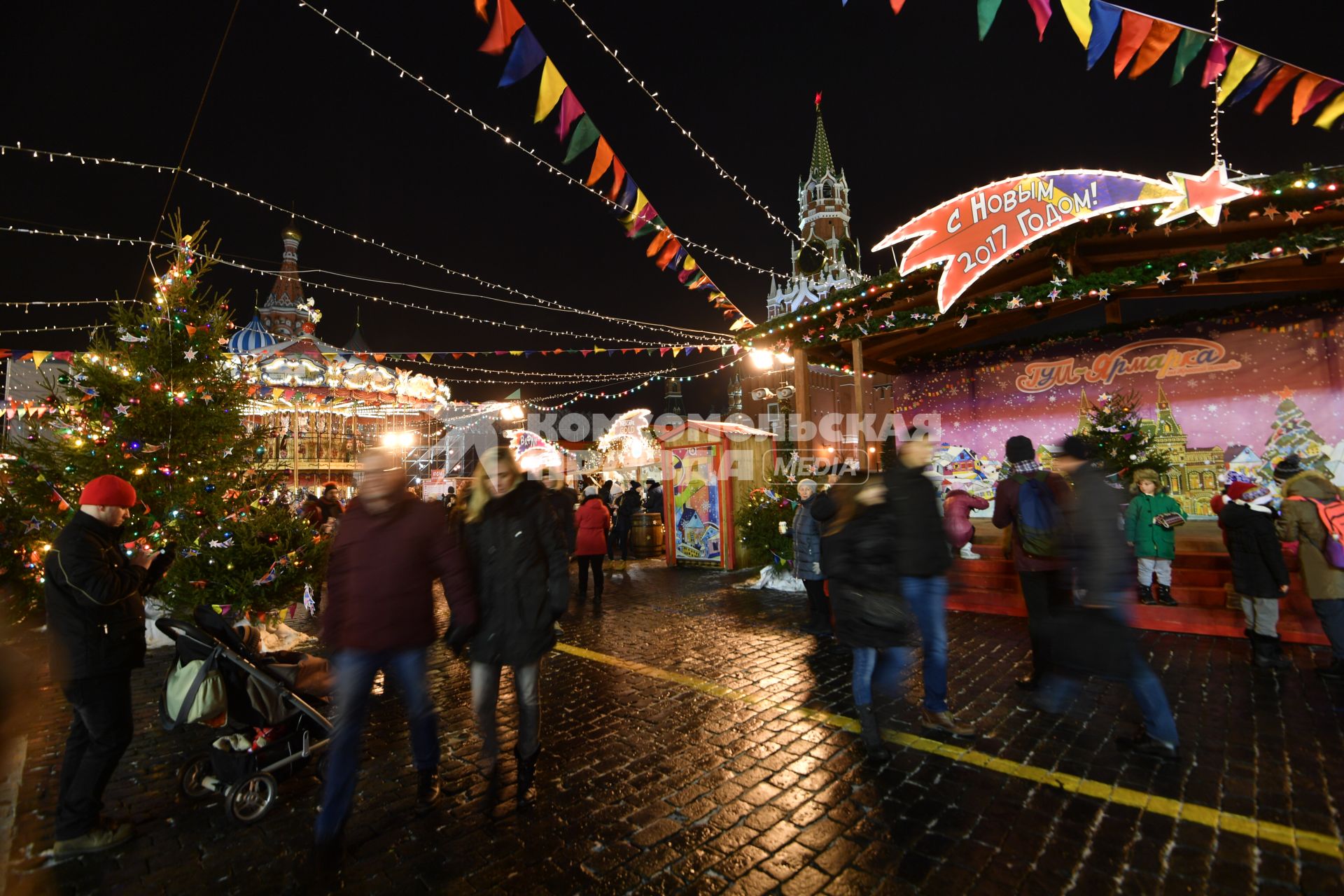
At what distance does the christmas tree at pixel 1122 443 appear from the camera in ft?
30.2

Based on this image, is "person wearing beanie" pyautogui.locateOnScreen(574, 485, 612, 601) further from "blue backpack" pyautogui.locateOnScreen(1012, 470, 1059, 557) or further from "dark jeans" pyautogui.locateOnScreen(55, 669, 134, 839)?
"dark jeans" pyautogui.locateOnScreen(55, 669, 134, 839)

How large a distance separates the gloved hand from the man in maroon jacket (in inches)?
0.5

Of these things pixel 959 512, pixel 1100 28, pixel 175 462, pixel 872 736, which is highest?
pixel 1100 28

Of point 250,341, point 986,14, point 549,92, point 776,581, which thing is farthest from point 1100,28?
point 250,341

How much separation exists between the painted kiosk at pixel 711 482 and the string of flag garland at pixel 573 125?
3190 millimetres

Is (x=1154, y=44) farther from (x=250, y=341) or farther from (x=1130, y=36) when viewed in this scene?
(x=250, y=341)

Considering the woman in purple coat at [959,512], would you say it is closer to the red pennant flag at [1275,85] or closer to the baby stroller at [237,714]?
the baby stroller at [237,714]

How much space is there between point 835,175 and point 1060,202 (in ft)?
248

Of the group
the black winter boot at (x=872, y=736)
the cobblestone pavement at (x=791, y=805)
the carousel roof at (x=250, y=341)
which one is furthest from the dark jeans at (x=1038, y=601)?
the carousel roof at (x=250, y=341)

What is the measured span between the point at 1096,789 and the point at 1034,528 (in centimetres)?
182

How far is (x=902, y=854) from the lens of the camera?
257 cm

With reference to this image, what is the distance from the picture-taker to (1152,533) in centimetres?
613

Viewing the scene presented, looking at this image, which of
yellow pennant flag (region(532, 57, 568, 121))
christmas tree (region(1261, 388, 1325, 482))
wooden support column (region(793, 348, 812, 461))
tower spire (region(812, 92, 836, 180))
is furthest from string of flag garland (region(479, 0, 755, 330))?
tower spire (region(812, 92, 836, 180))

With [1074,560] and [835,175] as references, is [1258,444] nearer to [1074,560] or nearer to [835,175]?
[1074,560]
